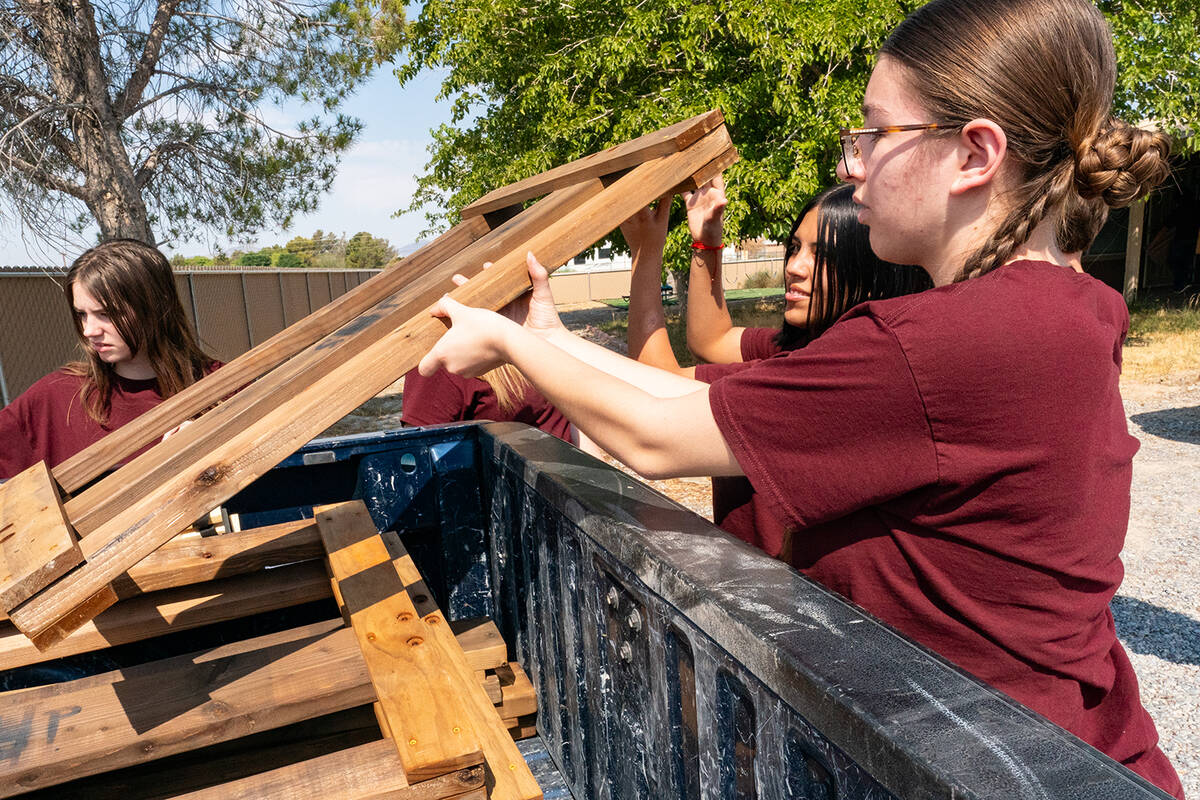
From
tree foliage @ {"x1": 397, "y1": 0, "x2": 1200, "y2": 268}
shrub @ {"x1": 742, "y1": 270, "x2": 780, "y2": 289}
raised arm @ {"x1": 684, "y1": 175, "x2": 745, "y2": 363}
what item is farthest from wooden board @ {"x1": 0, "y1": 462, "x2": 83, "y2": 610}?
shrub @ {"x1": 742, "y1": 270, "x2": 780, "y2": 289}

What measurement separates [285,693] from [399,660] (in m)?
0.25

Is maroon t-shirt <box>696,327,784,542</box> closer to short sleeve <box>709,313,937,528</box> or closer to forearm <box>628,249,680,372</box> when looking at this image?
forearm <box>628,249,680,372</box>

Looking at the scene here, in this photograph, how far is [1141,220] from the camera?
1798 centimetres

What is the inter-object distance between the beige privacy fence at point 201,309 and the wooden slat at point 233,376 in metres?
5.16

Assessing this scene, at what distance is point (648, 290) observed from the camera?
2.38 meters

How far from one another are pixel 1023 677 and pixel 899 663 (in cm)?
32

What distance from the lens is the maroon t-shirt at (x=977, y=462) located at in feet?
3.39

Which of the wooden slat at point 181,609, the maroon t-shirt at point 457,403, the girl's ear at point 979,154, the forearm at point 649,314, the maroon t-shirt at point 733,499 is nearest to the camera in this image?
the girl's ear at point 979,154

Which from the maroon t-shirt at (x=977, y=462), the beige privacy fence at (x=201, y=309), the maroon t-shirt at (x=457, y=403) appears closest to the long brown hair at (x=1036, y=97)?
the maroon t-shirt at (x=977, y=462)

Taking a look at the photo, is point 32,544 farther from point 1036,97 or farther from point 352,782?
point 1036,97

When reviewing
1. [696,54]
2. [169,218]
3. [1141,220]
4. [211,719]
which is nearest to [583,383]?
[211,719]

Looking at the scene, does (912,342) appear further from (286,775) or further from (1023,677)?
(286,775)

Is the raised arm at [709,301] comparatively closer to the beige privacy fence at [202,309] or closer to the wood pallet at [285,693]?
the wood pallet at [285,693]

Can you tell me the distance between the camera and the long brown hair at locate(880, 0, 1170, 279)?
→ 3.73ft
